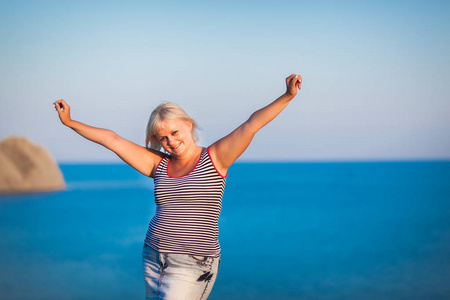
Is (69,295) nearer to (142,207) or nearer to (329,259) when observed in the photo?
(329,259)

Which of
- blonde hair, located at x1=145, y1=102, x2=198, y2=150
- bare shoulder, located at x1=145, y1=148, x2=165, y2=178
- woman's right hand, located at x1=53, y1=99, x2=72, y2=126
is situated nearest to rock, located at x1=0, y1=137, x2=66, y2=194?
woman's right hand, located at x1=53, y1=99, x2=72, y2=126

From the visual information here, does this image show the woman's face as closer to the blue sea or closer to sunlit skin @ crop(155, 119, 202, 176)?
sunlit skin @ crop(155, 119, 202, 176)

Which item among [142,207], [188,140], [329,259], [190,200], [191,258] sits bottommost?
[191,258]

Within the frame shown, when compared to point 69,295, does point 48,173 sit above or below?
above

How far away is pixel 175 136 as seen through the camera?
9.37 ft

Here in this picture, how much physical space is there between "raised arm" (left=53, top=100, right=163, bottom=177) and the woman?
0.14m

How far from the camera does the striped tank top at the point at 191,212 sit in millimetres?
2742

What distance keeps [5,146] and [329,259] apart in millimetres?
16010

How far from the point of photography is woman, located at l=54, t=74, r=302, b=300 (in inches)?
105

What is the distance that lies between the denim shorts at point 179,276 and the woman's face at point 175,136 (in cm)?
57

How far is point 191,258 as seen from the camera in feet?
8.94

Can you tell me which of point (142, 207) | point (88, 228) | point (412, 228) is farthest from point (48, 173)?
point (412, 228)

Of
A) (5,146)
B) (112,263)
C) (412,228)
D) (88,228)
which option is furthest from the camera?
(5,146)

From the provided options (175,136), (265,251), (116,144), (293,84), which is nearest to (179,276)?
(175,136)
